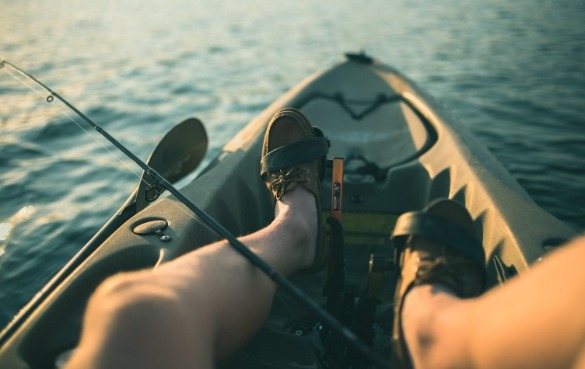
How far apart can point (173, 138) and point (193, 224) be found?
63.7 inches

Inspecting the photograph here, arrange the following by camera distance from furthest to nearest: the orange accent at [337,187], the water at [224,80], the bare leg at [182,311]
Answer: the water at [224,80], the orange accent at [337,187], the bare leg at [182,311]

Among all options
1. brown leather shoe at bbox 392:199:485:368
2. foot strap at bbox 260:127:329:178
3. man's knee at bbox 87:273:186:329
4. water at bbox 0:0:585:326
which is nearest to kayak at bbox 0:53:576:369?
brown leather shoe at bbox 392:199:485:368

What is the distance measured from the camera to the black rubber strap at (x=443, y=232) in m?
1.83

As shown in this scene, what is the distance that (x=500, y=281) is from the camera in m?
2.17

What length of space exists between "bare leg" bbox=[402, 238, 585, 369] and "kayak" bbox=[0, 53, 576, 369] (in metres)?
0.67

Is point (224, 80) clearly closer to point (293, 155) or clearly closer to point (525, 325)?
point (293, 155)

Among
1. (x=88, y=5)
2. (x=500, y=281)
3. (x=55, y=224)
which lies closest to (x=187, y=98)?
(x=55, y=224)

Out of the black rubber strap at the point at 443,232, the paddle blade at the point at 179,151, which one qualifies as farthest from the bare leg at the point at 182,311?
the paddle blade at the point at 179,151

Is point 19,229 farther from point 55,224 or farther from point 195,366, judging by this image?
point 195,366

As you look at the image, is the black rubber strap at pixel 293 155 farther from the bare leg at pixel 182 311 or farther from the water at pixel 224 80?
the water at pixel 224 80

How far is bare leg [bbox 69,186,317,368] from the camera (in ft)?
4.35

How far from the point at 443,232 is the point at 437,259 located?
0.12 metres

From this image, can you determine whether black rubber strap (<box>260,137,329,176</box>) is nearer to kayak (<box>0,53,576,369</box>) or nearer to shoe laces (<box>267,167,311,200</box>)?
shoe laces (<box>267,167,311,200</box>)

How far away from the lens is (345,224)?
3.31m
